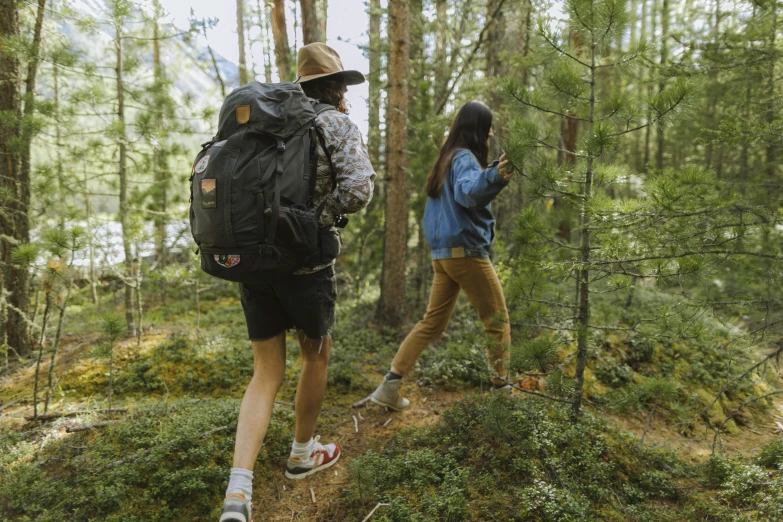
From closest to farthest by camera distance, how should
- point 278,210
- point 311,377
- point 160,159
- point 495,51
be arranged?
point 278,210 < point 311,377 < point 160,159 < point 495,51

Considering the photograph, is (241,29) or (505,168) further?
(241,29)

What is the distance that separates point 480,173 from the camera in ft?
9.30

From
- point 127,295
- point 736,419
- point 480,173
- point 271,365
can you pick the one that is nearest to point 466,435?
point 271,365

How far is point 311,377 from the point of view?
8.36ft

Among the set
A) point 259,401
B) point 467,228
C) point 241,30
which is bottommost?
point 259,401

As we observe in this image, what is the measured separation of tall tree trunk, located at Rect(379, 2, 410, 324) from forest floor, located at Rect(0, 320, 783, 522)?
1250 millimetres

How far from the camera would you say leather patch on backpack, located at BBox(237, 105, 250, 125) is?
6.68 feet

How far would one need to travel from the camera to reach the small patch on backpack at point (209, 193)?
76.4 inches

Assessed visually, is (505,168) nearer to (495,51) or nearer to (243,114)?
(243,114)

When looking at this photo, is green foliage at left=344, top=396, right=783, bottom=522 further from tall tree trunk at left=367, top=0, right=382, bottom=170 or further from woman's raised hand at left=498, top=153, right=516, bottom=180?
tall tree trunk at left=367, top=0, right=382, bottom=170

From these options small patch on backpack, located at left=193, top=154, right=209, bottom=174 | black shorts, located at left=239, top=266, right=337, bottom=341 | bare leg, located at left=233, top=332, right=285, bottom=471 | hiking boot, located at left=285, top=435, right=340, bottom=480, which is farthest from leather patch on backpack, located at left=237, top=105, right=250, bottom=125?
hiking boot, located at left=285, top=435, right=340, bottom=480

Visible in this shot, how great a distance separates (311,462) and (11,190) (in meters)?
4.08

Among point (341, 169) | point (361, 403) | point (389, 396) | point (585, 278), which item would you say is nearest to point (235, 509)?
point (341, 169)

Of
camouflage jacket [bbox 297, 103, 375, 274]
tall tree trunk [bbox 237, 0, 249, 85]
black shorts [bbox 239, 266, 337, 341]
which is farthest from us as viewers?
tall tree trunk [bbox 237, 0, 249, 85]
